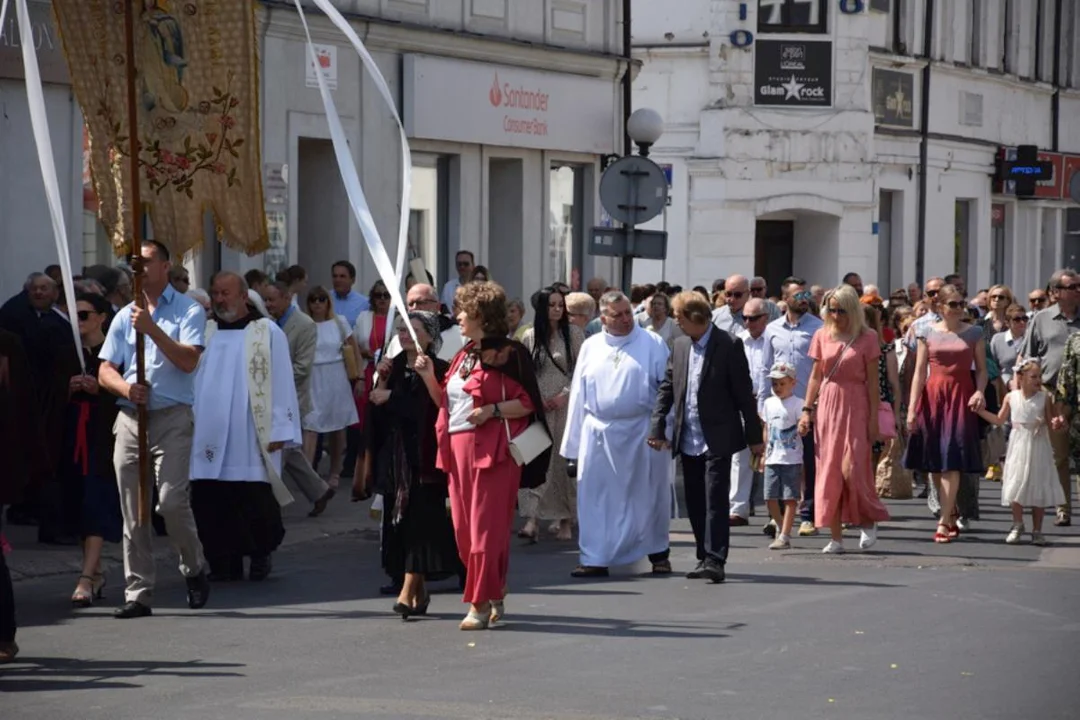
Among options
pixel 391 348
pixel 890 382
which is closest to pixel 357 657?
pixel 391 348

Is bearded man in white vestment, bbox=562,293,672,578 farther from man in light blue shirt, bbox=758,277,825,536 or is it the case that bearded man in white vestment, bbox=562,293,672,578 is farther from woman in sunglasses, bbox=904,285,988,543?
woman in sunglasses, bbox=904,285,988,543

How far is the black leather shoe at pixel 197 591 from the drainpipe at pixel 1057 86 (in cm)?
3791

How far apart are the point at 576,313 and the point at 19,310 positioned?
3.94 meters

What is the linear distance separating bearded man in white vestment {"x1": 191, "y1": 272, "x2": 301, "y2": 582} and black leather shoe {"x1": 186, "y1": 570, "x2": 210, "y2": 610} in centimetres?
112

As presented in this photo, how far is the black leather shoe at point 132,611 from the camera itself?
11797mm

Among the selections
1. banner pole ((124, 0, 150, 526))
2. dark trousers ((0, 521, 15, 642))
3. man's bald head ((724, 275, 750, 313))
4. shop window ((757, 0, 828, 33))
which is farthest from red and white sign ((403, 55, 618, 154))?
dark trousers ((0, 521, 15, 642))

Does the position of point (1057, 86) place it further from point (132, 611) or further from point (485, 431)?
point (132, 611)

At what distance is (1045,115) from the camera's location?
4734 centimetres

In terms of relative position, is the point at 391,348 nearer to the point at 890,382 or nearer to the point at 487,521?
the point at 487,521

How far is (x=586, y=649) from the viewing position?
1081 centimetres

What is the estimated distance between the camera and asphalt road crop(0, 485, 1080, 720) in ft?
30.4

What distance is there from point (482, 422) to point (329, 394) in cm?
766

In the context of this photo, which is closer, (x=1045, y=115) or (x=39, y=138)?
(x=39, y=138)

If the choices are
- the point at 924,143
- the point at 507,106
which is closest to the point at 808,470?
the point at 507,106
